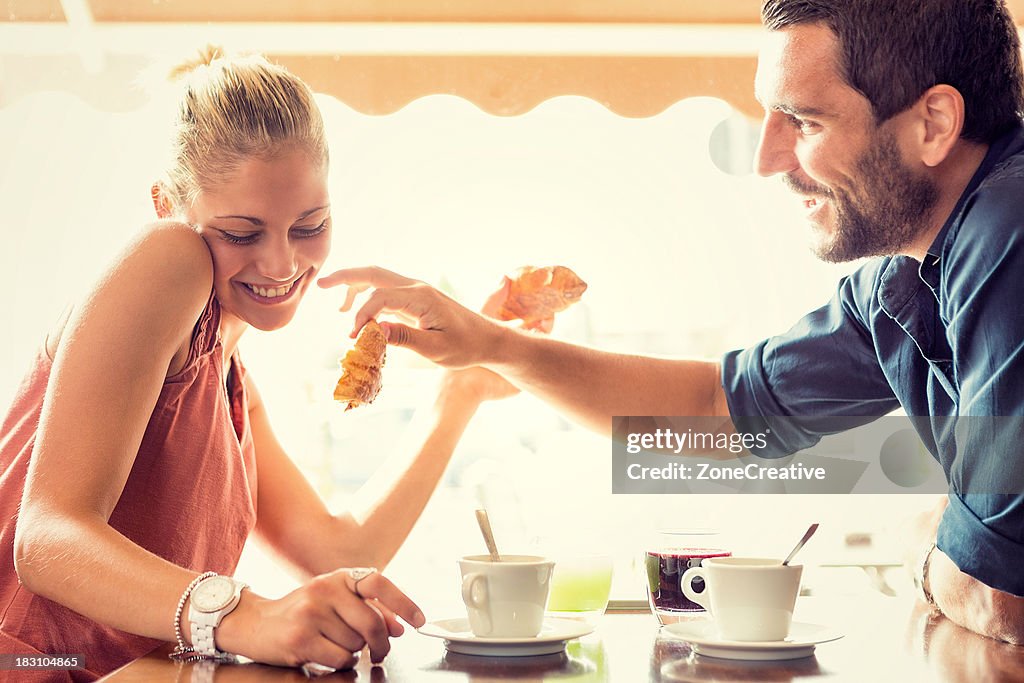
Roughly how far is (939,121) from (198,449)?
3.10 feet

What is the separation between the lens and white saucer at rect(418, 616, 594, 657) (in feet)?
2.46

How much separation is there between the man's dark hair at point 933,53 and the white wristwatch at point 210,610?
910 millimetres

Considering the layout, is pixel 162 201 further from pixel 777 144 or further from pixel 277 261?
pixel 777 144

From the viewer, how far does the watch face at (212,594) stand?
30.1 inches

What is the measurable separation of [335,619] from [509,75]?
1191 millimetres

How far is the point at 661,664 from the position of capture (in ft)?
2.40

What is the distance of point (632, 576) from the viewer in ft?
5.67

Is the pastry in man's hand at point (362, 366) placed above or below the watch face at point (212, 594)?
above

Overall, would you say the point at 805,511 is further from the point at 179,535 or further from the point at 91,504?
the point at 91,504

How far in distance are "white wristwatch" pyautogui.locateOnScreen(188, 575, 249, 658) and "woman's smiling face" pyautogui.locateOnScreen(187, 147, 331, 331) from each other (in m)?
0.46

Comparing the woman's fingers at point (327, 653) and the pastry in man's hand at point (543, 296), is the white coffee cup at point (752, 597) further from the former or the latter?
the pastry in man's hand at point (543, 296)

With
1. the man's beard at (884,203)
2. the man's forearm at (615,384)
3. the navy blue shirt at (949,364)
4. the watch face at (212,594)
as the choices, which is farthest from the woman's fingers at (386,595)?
the man's beard at (884,203)

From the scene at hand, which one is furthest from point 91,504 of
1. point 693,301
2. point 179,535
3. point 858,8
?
point 693,301

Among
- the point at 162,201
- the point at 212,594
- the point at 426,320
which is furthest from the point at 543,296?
the point at 212,594
